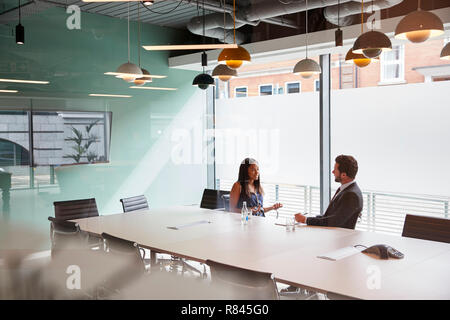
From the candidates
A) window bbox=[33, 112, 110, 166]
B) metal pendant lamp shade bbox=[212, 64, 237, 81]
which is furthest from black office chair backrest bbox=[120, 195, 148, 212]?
metal pendant lamp shade bbox=[212, 64, 237, 81]

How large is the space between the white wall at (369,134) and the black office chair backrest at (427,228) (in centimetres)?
165

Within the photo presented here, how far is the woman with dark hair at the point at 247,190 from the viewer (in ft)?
15.3

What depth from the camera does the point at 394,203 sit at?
219 inches

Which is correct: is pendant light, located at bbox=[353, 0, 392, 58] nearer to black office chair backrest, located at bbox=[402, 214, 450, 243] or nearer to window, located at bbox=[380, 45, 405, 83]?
black office chair backrest, located at bbox=[402, 214, 450, 243]

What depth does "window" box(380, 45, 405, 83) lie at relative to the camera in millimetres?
5203

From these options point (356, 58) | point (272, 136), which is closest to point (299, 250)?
point (356, 58)

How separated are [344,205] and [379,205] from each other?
6.97 feet

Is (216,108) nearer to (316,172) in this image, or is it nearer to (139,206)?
(316,172)

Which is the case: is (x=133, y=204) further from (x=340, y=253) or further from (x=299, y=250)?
(x=340, y=253)

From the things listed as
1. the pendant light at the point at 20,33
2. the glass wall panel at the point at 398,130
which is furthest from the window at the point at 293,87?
the pendant light at the point at 20,33

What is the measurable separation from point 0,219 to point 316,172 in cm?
416

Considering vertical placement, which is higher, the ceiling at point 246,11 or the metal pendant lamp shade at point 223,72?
the ceiling at point 246,11

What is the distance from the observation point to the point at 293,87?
661 cm

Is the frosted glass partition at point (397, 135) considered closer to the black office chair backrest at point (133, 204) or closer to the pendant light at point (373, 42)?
the pendant light at point (373, 42)
